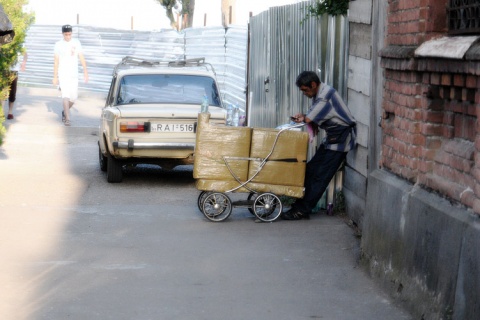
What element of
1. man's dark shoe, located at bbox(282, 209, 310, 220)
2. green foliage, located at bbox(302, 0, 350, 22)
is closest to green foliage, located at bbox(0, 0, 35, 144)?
green foliage, located at bbox(302, 0, 350, 22)

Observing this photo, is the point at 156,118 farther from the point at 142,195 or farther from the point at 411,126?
the point at 411,126

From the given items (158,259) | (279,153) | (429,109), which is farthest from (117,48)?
(429,109)

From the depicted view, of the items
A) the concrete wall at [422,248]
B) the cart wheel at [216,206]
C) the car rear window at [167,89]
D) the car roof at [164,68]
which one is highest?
the car roof at [164,68]

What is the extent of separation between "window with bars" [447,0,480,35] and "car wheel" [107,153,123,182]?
7388 mm

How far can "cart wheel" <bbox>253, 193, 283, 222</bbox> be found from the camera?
1065 cm

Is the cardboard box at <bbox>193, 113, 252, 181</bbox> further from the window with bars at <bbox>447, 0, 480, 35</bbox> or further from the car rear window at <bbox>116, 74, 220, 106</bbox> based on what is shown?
the window with bars at <bbox>447, 0, 480, 35</bbox>

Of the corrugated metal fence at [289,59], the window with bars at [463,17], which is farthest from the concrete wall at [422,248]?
the corrugated metal fence at [289,59]

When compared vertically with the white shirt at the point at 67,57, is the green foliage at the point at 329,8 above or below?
above

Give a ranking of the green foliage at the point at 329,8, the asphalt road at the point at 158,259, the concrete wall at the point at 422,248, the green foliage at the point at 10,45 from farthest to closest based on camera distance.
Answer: the green foliage at the point at 10,45 < the green foliage at the point at 329,8 < the asphalt road at the point at 158,259 < the concrete wall at the point at 422,248

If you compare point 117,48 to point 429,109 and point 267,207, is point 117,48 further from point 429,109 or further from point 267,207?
point 429,109

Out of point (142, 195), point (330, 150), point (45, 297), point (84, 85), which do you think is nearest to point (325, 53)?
point (330, 150)

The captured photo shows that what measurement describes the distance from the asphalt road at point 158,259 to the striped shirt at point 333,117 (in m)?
0.89

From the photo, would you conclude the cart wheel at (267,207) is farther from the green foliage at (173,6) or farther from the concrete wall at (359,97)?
the green foliage at (173,6)

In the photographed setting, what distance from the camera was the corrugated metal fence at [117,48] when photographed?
25305mm
